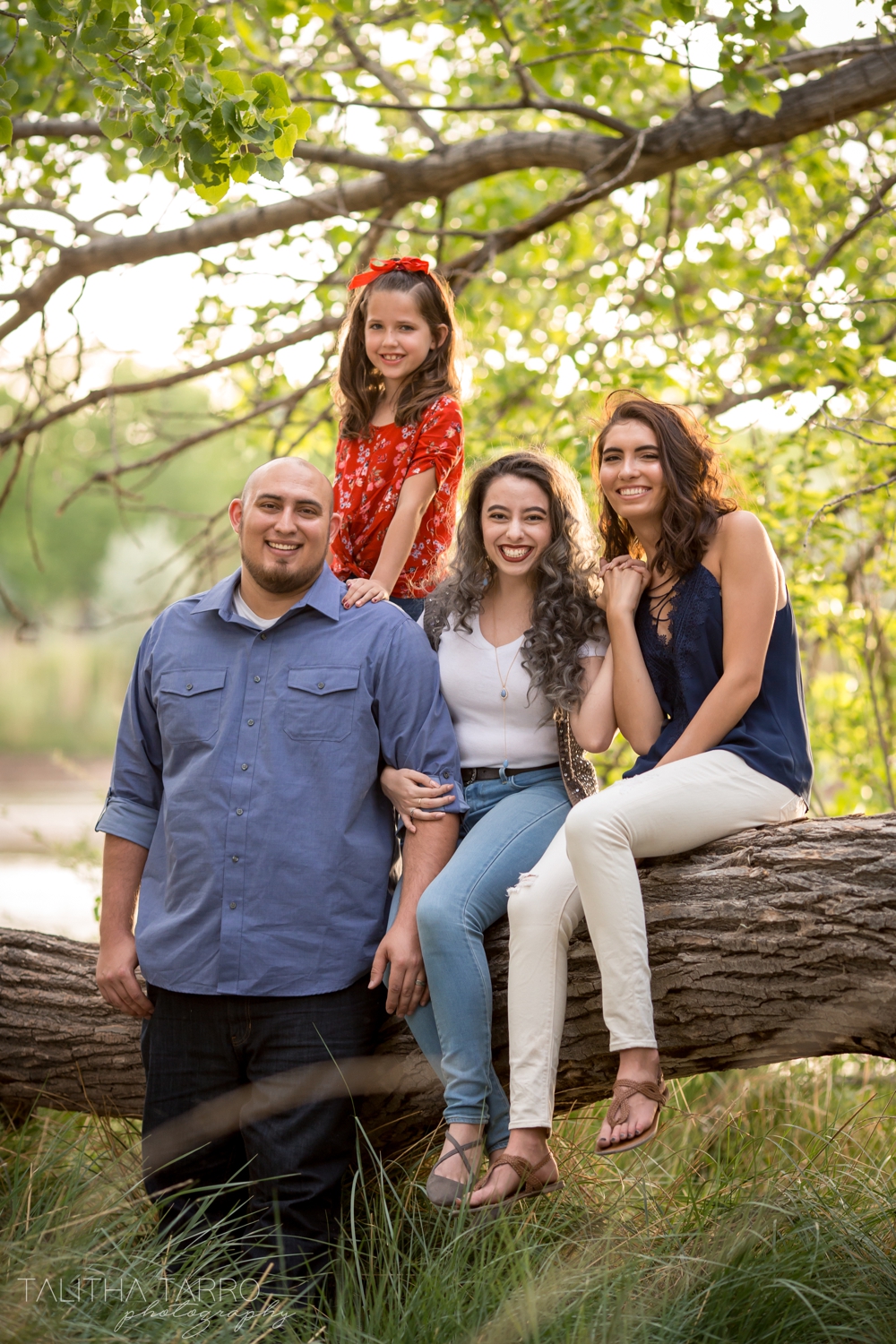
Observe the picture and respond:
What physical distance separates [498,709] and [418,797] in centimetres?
34

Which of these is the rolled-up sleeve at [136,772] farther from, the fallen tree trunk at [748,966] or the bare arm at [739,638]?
the bare arm at [739,638]

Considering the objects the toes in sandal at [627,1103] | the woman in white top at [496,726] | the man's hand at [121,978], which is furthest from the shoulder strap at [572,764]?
the man's hand at [121,978]

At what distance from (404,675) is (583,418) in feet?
8.45

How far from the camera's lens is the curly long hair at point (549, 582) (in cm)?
296

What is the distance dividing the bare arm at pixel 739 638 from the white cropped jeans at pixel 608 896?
2.7 inches

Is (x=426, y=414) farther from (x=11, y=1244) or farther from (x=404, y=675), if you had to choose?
(x=11, y=1244)

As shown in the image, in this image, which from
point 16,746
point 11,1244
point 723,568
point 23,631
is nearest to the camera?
point 11,1244

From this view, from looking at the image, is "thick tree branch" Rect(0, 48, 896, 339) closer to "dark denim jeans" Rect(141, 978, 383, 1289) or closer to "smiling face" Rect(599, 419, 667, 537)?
"smiling face" Rect(599, 419, 667, 537)

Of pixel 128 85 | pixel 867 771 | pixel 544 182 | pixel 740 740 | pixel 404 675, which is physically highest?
pixel 544 182

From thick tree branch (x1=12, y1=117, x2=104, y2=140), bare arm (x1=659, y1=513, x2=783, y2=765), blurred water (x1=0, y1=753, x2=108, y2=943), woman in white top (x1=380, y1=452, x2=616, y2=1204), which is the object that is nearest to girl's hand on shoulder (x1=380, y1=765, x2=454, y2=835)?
woman in white top (x1=380, y1=452, x2=616, y2=1204)

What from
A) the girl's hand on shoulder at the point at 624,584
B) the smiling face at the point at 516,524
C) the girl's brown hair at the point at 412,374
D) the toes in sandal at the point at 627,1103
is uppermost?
the girl's brown hair at the point at 412,374

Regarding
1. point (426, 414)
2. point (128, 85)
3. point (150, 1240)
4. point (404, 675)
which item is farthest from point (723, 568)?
point (150, 1240)

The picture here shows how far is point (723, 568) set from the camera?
2943 mm

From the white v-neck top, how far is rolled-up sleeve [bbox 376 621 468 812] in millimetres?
70
